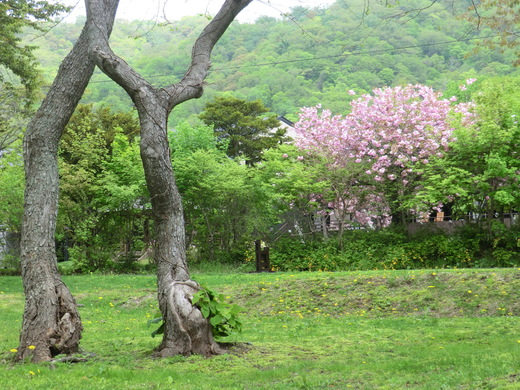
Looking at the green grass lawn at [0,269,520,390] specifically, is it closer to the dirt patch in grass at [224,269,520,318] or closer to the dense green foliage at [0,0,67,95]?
the dirt patch in grass at [224,269,520,318]

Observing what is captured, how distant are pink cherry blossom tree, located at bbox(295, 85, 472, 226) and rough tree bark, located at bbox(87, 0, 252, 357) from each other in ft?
48.8

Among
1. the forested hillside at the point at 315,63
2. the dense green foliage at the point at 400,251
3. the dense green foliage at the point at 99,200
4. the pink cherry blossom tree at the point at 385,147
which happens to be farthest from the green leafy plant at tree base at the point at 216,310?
the forested hillside at the point at 315,63

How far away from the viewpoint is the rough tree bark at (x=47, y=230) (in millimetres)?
6219

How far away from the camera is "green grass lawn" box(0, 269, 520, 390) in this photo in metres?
5.28

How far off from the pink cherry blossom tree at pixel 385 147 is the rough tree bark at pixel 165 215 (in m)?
14.9

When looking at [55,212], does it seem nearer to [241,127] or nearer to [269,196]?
[269,196]

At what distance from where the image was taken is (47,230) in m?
6.49

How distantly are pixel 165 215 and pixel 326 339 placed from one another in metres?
2.82

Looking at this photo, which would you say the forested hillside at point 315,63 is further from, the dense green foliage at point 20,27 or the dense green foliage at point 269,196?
the dense green foliage at point 20,27

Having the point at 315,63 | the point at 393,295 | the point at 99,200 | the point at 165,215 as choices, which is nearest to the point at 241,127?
the point at 99,200

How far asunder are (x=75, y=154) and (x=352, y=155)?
10.7 metres

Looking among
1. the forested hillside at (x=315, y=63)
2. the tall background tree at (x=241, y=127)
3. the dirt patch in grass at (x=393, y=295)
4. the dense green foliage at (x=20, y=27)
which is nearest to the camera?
the dirt patch in grass at (x=393, y=295)

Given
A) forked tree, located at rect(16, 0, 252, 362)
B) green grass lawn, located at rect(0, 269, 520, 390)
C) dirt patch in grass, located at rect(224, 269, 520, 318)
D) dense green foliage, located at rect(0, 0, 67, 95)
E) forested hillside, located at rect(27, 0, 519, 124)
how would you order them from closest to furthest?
green grass lawn, located at rect(0, 269, 520, 390) < forked tree, located at rect(16, 0, 252, 362) < dirt patch in grass, located at rect(224, 269, 520, 318) < dense green foliage, located at rect(0, 0, 67, 95) < forested hillside, located at rect(27, 0, 519, 124)

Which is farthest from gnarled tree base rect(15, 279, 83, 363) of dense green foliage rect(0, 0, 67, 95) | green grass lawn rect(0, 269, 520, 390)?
dense green foliage rect(0, 0, 67, 95)
